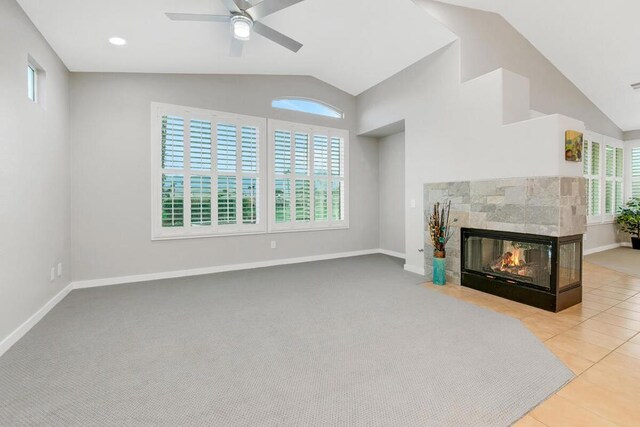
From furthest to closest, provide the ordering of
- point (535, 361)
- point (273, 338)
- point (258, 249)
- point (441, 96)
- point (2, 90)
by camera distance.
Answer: point (258, 249)
point (441, 96)
point (273, 338)
point (2, 90)
point (535, 361)

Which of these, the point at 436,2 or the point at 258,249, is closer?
the point at 436,2

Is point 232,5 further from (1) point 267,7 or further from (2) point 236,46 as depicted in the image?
(2) point 236,46

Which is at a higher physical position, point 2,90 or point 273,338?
point 2,90

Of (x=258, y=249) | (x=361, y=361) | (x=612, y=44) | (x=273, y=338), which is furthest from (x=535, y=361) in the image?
(x=612, y=44)

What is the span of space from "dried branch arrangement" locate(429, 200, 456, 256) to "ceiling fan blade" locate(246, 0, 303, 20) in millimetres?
3168

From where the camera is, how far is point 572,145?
10.5 feet

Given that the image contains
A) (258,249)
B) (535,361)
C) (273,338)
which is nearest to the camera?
(535,361)

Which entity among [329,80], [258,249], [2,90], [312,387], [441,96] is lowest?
[312,387]

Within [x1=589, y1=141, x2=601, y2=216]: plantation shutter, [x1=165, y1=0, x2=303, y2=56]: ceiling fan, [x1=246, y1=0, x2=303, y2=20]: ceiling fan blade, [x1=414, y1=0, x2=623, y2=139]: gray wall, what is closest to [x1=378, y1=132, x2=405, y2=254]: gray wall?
[x1=414, y1=0, x2=623, y2=139]: gray wall

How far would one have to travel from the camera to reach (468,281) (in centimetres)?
402

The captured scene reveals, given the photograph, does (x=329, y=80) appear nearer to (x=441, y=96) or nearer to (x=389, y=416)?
→ (x=441, y=96)

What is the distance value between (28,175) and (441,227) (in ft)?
15.8

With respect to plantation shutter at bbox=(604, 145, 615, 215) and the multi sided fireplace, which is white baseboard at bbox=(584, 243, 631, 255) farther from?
the multi sided fireplace

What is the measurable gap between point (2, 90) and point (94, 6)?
1.15m
